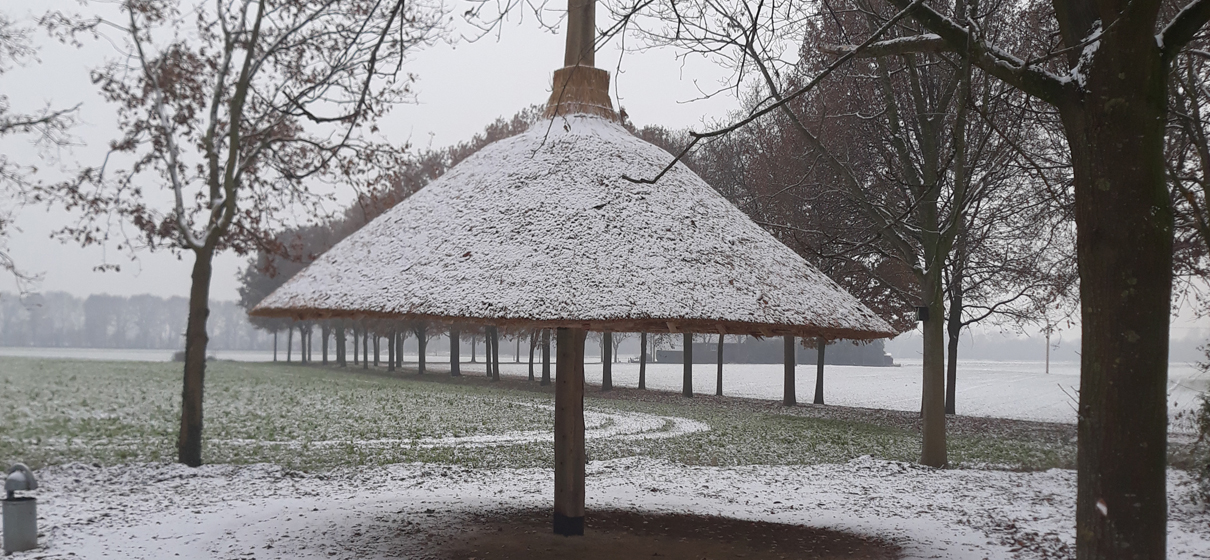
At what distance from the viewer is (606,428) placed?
2031 centimetres

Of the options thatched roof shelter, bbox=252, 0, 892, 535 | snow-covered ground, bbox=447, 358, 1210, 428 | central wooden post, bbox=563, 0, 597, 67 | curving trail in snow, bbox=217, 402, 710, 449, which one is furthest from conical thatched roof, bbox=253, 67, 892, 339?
snow-covered ground, bbox=447, 358, 1210, 428

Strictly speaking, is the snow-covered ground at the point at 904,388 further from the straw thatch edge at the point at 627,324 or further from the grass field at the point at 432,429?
the straw thatch edge at the point at 627,324

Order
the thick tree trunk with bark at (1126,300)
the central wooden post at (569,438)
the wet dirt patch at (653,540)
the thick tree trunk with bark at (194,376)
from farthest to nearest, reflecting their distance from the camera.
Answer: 1. the thick tree trunk with bark at (194,376)
2. the central wooden post at (569,438)
3. the wet dirt patch at (653,540)
4. the thick tree trunk with bark at (1126,300)

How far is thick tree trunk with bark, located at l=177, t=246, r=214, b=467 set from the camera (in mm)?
12766

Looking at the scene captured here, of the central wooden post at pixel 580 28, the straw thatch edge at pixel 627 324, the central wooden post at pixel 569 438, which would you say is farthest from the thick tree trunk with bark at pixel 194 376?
the central wooden post at pixel 580 28

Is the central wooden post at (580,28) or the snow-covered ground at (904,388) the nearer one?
the central wooden post at (580,28)

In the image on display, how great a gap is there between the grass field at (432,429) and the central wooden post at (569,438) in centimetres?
599

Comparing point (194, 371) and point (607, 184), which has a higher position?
point (607, 184)

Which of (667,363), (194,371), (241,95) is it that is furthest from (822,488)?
(667,363)

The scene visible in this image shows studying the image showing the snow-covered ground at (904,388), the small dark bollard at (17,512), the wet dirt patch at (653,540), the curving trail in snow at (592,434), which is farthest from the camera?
the snow-covered ground at (904,388)

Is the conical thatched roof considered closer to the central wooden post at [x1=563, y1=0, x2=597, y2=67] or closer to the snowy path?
the central wooden post at [x1=563, y1=0, x2=597, y2=67]

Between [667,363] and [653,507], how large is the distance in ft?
168

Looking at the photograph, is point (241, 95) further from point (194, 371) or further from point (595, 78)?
point (595, 78)

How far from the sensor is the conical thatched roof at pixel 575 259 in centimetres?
700
